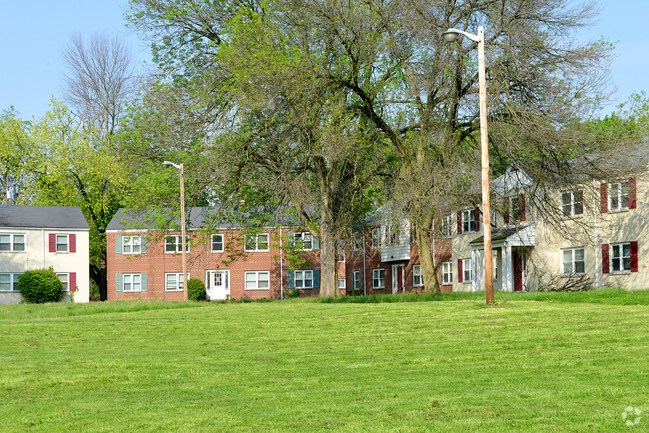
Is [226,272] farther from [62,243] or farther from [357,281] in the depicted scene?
[62,243]

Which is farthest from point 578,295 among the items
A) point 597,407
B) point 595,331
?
point 597,407

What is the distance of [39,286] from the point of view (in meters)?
48.9

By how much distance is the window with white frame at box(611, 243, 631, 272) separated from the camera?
3347 centimetres

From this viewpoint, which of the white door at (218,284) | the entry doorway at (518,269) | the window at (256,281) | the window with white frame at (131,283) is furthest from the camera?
the window at (256,281)

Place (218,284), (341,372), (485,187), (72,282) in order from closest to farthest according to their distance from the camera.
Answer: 1. (341,372)
2. (485,187)
3. (72,282)
4. (218,284)

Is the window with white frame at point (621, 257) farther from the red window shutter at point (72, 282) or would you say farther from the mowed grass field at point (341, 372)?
the red window shutter at point (72, 282)

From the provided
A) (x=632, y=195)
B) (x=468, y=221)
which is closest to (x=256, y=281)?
(x=468, y=221)

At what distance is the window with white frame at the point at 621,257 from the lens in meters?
33.5

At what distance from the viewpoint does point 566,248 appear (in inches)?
1453

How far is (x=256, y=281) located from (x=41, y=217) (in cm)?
1613

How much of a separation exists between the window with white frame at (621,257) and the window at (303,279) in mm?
28350

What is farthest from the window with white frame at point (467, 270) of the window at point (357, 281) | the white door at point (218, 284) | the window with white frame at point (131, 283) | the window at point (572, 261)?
the window with white frame at point (131, 283)

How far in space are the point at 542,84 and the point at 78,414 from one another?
21.4 m

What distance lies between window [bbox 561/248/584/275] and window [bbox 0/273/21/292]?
33703mm
